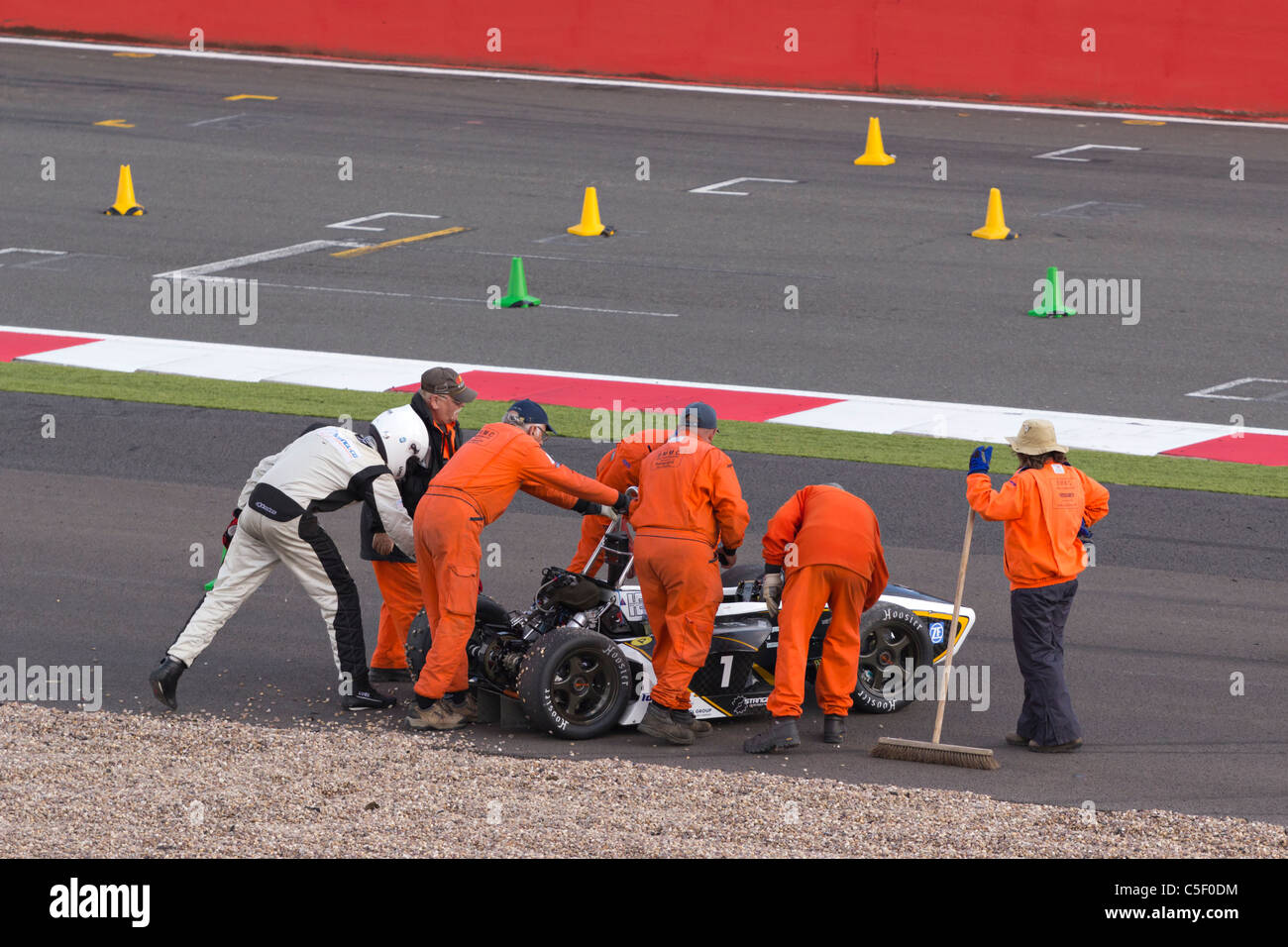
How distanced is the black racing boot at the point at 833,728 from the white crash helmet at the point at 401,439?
2723 millimetres

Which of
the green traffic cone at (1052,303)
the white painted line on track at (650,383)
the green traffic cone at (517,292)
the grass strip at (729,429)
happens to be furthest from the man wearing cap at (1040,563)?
the green traffic cone at (517,292)

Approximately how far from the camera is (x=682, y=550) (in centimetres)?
1023

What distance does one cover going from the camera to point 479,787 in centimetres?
916

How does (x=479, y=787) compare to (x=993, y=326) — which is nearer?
(x=479, y=787)

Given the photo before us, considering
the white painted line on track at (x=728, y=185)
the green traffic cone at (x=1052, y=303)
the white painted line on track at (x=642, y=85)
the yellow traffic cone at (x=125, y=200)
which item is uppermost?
the white painted line on track at (x=642, y=85)

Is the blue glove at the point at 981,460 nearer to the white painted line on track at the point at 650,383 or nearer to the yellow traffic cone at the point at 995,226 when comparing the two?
the white painted line on track at the point at 650,383

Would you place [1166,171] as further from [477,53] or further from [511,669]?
[511,669]

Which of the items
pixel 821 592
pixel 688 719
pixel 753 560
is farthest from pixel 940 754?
pixel 753 560

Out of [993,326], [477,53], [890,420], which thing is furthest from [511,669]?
[477,53]

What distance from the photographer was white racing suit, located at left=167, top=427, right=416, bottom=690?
10.6 meters

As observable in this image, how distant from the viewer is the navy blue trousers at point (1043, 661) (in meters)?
10.1

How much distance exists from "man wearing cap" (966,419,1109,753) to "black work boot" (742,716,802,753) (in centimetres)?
119

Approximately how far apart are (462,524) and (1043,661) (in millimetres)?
3121
